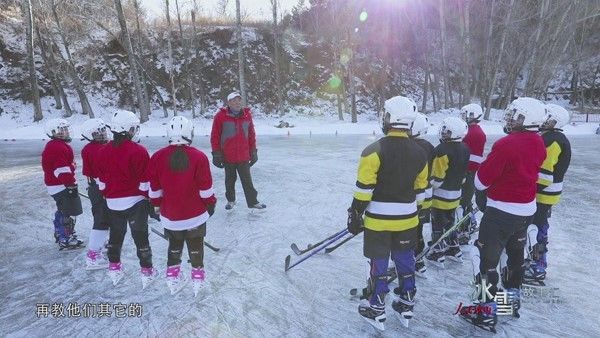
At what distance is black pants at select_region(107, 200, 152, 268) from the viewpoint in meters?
4.02

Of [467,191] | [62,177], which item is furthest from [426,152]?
[62,177]

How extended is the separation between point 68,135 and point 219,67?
26.7 meters

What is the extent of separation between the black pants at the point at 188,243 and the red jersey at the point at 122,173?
0.54 meters

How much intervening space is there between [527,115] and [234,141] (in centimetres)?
453

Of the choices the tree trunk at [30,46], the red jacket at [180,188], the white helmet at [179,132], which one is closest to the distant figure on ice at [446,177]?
the red jacket at [180,188]

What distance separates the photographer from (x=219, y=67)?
30.2 metres

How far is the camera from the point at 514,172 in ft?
10.3

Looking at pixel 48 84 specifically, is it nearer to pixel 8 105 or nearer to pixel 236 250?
pixel 8 105

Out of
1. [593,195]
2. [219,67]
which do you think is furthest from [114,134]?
[219,67]

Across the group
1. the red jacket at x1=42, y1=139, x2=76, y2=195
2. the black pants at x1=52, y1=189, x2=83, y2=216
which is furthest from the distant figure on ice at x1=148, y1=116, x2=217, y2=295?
the black pants at x1=52, y1=189, x2=83, y2=216

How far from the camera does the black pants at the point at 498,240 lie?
3246 millimetres

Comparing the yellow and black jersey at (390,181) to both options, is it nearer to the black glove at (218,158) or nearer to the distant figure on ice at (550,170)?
the distant figure on ice at (550,170)

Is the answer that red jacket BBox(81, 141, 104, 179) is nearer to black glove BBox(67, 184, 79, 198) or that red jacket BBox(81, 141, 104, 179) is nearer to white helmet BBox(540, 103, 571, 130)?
black glove BBox(67, 184, 79, 198)

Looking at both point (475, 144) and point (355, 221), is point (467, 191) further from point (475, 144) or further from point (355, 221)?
point (355, 221)
